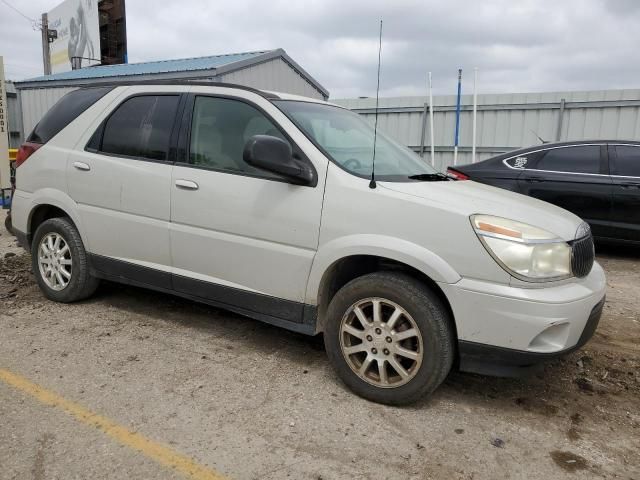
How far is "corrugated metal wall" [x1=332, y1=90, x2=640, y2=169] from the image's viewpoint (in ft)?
33.8

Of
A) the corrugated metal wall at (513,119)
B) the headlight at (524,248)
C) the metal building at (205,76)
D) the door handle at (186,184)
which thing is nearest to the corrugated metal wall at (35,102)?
the metal building at (205,76)

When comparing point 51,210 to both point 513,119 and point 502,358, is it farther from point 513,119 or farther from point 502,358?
point 513,119

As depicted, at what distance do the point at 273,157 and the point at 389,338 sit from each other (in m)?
1.21

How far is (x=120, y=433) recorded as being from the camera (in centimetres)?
264

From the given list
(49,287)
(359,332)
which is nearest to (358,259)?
(359,332)

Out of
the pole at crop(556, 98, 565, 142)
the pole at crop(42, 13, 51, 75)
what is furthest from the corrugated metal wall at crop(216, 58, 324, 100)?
the pole at crop(42, 13, 51, 75)

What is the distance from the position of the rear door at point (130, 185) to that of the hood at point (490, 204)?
1.70 metres

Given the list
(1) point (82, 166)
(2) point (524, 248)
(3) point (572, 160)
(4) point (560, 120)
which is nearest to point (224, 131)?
(1) point (82, 166)

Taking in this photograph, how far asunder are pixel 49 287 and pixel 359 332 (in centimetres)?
296

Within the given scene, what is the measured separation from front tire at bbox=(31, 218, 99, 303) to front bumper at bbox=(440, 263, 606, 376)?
10.0ft

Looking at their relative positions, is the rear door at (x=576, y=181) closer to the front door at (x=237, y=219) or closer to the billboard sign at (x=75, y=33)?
the front door at (x=237, y=219)

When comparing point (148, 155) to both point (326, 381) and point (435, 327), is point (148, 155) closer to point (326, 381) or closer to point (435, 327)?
point (326, 381)

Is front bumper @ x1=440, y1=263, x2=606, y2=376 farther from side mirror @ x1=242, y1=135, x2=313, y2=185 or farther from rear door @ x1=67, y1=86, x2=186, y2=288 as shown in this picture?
rear door @ x1=67, y1=86, x2=186, y2=288

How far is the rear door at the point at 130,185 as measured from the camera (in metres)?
3.78
